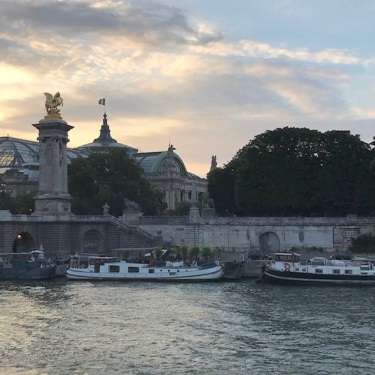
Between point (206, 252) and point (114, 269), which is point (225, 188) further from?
point (114, 269)

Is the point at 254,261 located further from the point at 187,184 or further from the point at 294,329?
the point at 187,184

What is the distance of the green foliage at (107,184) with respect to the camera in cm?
10638

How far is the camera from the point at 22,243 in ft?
300

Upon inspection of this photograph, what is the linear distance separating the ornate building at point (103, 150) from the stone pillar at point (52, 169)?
5282cm

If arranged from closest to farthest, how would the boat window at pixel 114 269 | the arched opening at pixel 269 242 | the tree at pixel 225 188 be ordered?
the boat window at pixel 114 269 < the arched opening at pixel 269 242 < the tree at pixel 225 188

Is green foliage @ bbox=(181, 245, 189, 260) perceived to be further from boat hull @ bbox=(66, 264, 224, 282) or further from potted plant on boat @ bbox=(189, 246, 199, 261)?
boat hull @ bbox=(66, 264, 224, 282)

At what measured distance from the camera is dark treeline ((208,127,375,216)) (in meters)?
88.6

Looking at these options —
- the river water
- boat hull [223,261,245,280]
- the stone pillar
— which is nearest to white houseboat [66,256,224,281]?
boat hull [223,261,245,280]

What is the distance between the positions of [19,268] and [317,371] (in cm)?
4586

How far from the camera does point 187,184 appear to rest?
18500cm

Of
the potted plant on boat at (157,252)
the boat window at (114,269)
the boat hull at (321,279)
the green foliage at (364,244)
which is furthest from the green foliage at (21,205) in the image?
the boat hull at (321,279)

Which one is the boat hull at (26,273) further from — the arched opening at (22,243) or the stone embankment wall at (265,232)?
the stone embankment wall at (265,232)

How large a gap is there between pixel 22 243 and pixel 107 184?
74.6 feet

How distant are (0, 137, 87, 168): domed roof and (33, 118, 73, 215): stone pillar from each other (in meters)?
68.5
